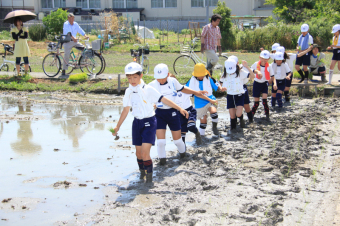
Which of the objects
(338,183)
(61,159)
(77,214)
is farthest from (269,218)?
(61,159)

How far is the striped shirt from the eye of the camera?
11344mm

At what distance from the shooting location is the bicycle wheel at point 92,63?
13188 mm

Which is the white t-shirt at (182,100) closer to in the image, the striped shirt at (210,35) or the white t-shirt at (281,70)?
the white t-shirt at (281,70)

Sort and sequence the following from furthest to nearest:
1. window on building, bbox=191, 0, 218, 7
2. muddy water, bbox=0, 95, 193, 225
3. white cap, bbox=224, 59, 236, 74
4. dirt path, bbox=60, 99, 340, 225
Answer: window on building, bbox=191, 0, 218, 7 → white cap, bbox=224, 59, 236, 74 → muddy water, bbox=0, 95, 193, 225 → dirt path, bbox=60, 99, 340, 225

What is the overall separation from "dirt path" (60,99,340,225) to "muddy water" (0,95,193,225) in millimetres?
405

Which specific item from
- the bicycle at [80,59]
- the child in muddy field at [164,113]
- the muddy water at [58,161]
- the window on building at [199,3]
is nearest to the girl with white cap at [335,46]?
the muddy water at [58,161]

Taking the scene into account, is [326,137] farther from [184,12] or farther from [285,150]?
[184,12]

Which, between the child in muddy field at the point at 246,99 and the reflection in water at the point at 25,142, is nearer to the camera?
the reflection in water at the point at 25,142

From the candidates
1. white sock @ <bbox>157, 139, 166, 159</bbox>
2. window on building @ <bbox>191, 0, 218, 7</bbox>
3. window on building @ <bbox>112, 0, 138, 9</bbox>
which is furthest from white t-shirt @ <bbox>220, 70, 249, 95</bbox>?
window on building @ <bbox>112, 0, 138, 9</bbox>

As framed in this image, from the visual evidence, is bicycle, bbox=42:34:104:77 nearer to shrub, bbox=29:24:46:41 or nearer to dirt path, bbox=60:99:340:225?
dirt path, bbox=60:99:340:225

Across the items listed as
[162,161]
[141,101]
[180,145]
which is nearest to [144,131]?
[141,101]

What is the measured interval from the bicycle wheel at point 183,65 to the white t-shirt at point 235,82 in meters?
5.75

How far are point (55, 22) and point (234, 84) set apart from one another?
25334 mm

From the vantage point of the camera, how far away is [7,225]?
4152mm
